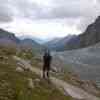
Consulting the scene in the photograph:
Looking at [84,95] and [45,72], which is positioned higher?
[45,72]

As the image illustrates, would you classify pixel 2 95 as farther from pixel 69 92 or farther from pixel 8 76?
pixel 69 92

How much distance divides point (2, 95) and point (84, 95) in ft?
47.4

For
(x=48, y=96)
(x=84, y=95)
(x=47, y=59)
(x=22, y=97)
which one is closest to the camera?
(x=22, y=97)

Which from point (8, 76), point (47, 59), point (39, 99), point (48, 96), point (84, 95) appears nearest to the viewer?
point (39, 99)

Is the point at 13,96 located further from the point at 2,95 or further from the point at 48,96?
the point at 48,96

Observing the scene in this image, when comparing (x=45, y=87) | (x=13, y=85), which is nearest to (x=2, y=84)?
(x=13, y=85)

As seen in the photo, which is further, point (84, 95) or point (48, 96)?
point (84, 95)

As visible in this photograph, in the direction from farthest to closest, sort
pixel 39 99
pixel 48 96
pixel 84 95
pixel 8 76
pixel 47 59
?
pixel 84 95, pixel 47 59, pixel 8 76, pixel 48 96, pixel 39 99

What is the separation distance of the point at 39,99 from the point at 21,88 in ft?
6.04

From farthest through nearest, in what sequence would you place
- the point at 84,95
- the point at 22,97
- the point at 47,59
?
the point at 84,95
the point at 47,59
the point at 22,97

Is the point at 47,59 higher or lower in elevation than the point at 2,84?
higher

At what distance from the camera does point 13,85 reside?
96.5ft

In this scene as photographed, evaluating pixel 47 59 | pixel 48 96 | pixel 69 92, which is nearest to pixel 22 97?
pixel 48 96

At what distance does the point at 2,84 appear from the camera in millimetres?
29125
